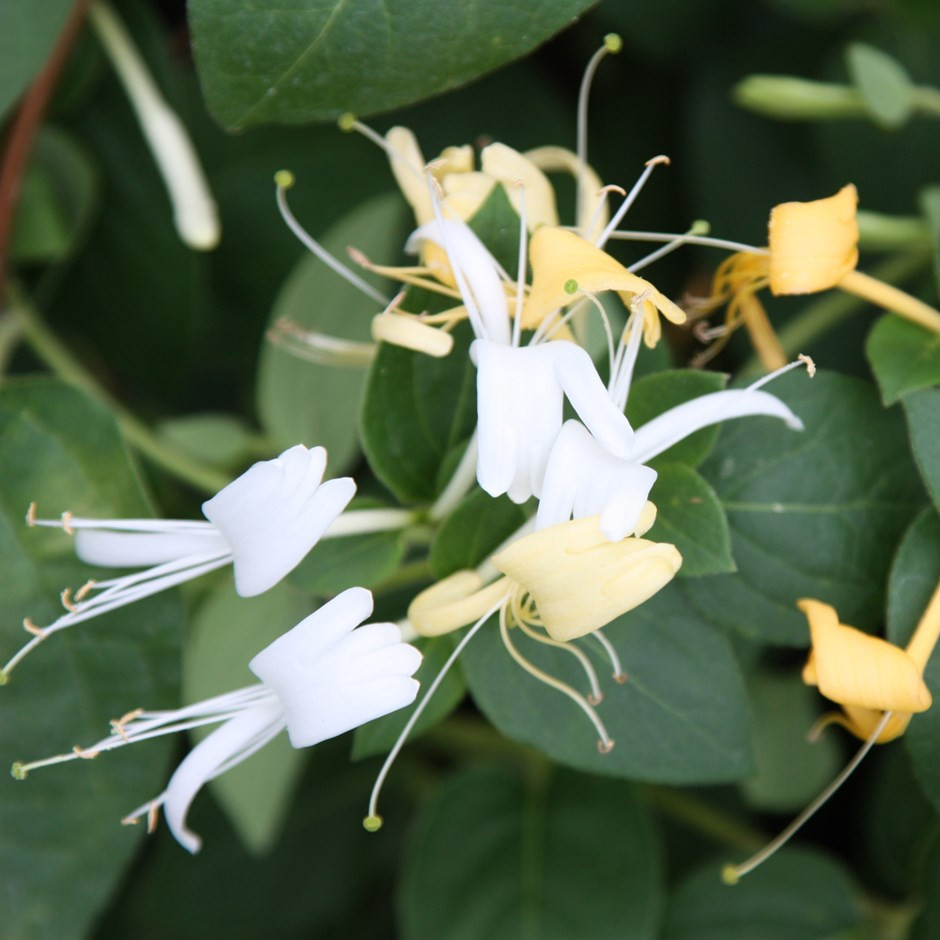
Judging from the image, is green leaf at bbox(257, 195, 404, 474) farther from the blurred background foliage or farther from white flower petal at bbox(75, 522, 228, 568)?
white flower petal at bbox(75, 522, 228, 568)

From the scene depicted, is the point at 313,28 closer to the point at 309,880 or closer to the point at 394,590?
the point at 394,590

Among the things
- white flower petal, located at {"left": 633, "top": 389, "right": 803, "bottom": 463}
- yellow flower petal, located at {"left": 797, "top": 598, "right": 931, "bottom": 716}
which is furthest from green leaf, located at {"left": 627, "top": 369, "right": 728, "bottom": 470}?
yellow flower petal, located at {"left": 797, "top": 598, "right": 931, "bottom": 716}

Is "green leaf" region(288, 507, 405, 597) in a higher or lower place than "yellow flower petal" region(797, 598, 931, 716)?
higher

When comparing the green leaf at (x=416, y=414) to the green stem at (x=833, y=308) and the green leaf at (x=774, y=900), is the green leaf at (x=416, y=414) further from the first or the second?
the green leaf at (x=774, y=900)

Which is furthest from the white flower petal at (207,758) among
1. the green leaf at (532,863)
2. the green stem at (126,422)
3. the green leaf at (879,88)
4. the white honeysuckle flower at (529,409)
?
the green leaf at (879,88)

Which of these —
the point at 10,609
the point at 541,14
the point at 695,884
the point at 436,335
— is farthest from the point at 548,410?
the point at 695,884

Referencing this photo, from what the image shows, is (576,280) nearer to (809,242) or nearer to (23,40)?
(809,242)

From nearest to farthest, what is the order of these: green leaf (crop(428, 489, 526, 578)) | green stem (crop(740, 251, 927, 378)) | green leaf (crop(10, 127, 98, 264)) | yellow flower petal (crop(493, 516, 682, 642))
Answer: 1. yellow flower petal (crop(493, 516, 682, 642))
2. green leaf (crop(428, 489, 526, 578))
3. green stem (crop(740, 251, 927, 378))
4. green leaf (crop(10, 127, 98, 264))
